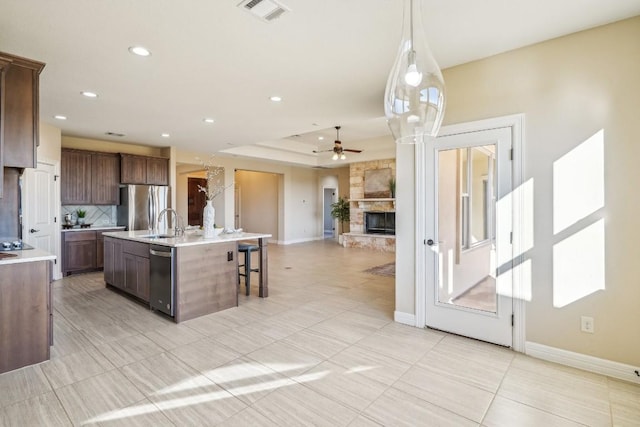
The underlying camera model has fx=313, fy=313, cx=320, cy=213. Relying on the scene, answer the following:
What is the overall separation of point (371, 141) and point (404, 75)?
25.6 ft

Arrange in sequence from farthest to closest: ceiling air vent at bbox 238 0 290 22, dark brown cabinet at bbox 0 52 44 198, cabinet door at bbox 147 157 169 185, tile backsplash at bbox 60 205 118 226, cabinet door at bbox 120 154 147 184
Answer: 1. cabinet door at bbox 147 157 169 185
2. cabinet door at bbox 120 154 147 184
3. tile backsplash at bbox 60 205 118 226
4. dark brown cabinet at bbox 0 52 44 198
5. ceiling air vent at bbox 238 0 290 22

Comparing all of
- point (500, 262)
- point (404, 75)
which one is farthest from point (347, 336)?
point (404, 75)

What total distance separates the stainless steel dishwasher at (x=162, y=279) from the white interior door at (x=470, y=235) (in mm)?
2854

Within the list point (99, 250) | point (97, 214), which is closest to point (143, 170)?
point (97, 214)

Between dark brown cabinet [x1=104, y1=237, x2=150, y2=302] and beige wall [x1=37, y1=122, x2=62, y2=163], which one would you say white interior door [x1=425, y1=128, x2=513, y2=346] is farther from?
beige wall [x1=37, y1=122, x2=62, y2=163]

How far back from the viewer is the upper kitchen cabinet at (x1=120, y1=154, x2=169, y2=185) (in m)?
6.66

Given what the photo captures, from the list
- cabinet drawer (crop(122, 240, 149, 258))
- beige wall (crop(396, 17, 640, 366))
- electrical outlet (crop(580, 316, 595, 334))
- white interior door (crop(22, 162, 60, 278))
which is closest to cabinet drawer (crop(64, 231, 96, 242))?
white interior door (crop(22, 162, 60, 278))

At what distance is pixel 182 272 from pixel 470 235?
329cm

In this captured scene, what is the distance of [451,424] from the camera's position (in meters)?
1.92

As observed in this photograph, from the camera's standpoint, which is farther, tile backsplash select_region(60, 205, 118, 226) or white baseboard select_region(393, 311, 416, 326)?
tile backsplash select_region(60, 205, 118, 226)

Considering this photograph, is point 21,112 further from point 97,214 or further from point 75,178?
point 97,214

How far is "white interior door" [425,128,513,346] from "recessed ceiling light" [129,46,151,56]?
292cm

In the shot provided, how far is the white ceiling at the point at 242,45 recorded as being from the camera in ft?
7.49

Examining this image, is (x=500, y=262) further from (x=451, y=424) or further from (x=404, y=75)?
(x=404, y=75)
